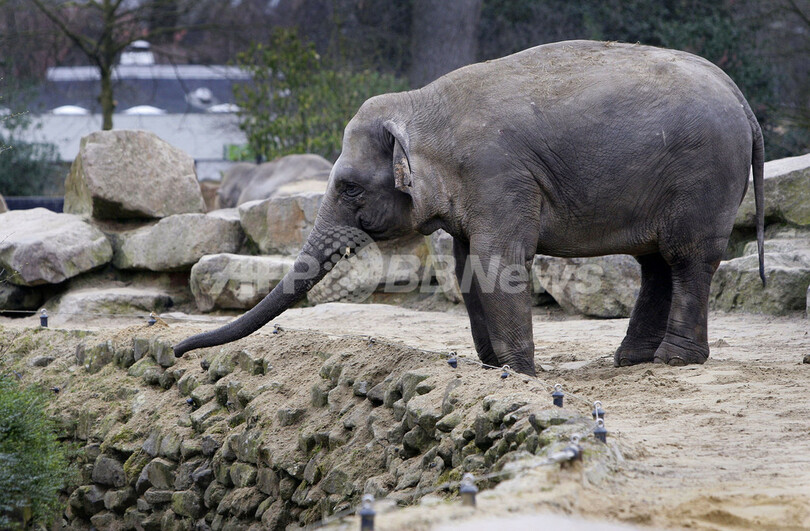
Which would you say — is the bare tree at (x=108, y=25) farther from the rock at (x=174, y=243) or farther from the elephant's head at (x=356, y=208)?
the elephant's head at (x=356, y=208)

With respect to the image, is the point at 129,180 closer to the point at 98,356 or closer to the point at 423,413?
the point at 98,356

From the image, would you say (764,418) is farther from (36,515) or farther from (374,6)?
(374,6)

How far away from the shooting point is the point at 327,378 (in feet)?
24.0

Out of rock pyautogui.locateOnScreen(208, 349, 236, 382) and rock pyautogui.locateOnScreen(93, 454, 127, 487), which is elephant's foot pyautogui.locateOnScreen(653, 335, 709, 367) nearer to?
rock pyautogui.locateOnScreen(208, 349, 236, 382)

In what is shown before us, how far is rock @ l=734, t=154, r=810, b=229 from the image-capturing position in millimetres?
10000

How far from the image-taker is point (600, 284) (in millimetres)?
9727

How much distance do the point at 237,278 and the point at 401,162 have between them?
16.4ft

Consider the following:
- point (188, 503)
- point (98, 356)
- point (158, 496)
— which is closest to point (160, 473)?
point (158, 496)

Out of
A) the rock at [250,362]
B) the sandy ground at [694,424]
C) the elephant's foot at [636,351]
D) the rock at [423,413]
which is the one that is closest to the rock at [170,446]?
the rock at [250,362]

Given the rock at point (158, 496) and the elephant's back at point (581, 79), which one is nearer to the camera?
the elephant's back at point (581, 79)

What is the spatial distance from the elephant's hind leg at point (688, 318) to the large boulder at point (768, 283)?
2596mm

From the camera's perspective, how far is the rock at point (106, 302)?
11055 mm

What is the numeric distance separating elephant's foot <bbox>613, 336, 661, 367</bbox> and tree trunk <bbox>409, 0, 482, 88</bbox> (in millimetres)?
13218

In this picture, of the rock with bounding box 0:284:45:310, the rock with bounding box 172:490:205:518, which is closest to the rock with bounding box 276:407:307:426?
the rock with bounding box 172:490:205:518
